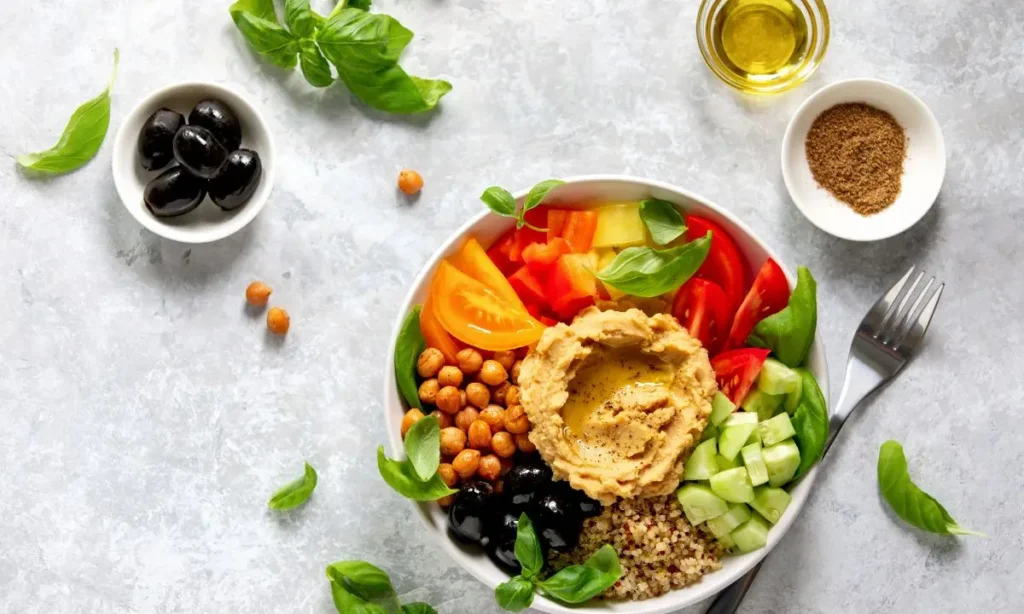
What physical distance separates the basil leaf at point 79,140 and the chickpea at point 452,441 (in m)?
1.39

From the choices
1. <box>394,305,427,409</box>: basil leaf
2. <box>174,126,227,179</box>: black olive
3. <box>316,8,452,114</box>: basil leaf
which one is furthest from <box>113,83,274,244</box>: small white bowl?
<box>394,305,427,409</box>: basil leaf

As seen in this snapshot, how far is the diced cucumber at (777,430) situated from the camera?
2.70 meters

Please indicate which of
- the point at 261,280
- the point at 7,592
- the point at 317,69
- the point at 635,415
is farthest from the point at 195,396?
the point at 635,415

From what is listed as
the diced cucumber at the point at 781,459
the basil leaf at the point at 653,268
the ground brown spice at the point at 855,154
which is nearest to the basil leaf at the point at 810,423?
the diced cucumber at the point at 781,459

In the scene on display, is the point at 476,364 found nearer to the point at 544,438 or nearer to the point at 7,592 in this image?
the point at 544,438

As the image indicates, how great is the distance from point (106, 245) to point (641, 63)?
1.72m

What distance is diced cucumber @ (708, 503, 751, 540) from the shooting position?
2.72 m

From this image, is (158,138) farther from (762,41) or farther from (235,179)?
(762,41)

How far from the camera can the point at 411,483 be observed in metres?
2.66

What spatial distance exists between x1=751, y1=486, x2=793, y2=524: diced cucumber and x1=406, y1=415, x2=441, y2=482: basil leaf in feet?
2.75

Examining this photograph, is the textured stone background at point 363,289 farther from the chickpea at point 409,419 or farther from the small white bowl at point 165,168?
the chickpea at point 409,419

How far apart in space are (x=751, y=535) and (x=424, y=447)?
2.90ft

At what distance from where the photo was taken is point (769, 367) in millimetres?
2738

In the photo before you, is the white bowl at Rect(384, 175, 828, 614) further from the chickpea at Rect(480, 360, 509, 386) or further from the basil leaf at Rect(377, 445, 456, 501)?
the chickpea at Rect(480, 360, 509, 386)
